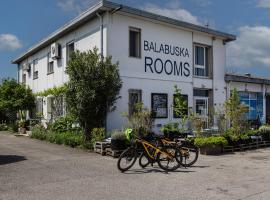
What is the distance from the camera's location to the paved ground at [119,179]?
6867mm

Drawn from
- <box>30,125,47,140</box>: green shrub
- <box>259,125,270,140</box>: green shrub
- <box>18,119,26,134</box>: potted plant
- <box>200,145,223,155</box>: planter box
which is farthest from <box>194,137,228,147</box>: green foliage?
<box>18,119,26,134</box>: potted plant

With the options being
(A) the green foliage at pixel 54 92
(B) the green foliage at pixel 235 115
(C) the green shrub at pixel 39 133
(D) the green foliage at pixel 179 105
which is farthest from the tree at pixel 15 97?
(B) the green foliage at pixel 235 115

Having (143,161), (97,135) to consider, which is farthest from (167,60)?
(143,161)

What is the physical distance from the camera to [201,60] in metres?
19.2

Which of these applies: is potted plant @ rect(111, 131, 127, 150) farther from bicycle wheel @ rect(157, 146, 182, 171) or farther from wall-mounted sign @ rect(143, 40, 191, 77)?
wall-mounted sign @ rect(143, 40, 191, 77)

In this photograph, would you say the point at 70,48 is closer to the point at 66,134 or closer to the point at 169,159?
the point at 66,134

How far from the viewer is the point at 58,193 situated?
22.5ft

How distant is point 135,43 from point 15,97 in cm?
982

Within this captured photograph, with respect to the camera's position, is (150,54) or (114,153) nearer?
(114,153)

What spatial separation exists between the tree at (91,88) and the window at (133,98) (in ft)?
6.20

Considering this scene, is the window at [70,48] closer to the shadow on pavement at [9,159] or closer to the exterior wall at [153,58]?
the exterior wall at [153,58]

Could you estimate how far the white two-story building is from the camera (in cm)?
1509

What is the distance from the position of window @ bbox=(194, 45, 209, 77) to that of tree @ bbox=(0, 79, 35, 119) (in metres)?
10.8

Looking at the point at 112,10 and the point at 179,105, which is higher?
the point at 112,10
